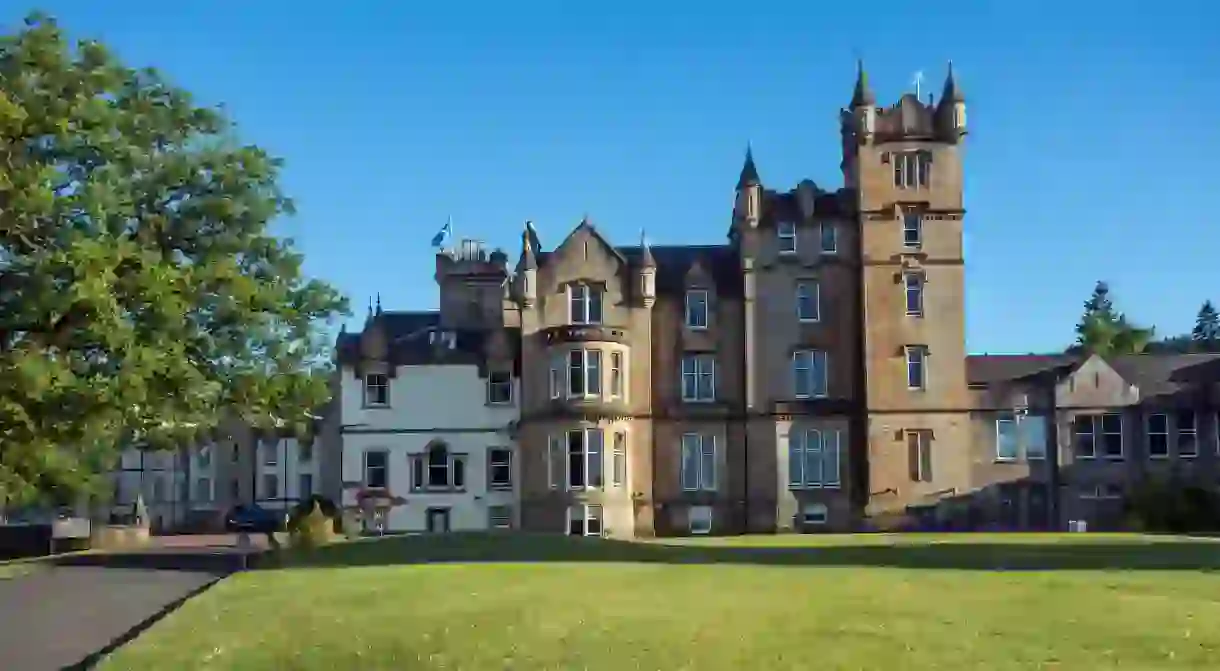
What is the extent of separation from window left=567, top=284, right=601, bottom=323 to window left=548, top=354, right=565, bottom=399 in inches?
83.4

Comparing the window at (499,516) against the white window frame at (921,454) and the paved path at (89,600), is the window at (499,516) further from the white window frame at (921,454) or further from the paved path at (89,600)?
the white window frame at (921,454)

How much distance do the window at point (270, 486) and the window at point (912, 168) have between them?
46.4 m

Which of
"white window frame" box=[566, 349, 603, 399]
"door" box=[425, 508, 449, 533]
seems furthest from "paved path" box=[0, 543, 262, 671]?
"white window frame" box=[566, 349, 603, 399]

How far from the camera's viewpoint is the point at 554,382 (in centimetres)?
5684

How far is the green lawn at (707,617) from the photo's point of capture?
14.9 meters

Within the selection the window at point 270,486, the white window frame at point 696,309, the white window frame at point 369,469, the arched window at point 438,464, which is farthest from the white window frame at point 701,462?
the window at point 270,486

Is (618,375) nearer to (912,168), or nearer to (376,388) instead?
(376,388)

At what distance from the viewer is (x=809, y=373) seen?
5856 centimetres

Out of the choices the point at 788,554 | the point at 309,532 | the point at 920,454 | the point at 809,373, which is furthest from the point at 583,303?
the point at 788,554

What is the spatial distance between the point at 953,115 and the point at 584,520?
22.0 metres

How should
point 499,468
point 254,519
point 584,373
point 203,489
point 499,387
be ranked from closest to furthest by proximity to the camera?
1. point 584,373
2. point 499,468
3. point 499,387
4. point 254,519
5. point 203,489

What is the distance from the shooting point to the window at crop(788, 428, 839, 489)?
57.8m

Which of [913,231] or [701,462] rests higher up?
[913,231]

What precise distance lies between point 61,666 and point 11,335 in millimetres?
18698
